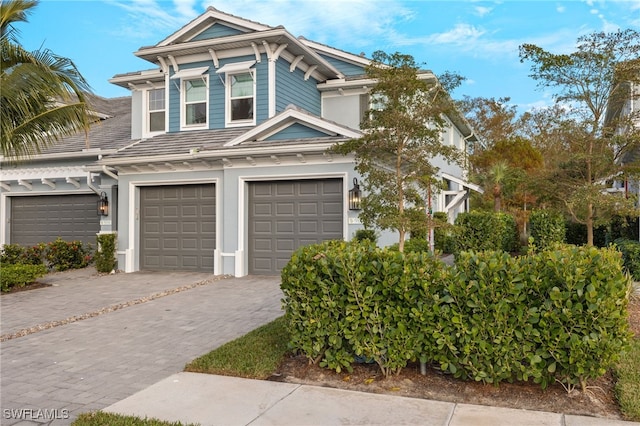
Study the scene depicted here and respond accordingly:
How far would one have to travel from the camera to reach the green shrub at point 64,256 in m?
14.9

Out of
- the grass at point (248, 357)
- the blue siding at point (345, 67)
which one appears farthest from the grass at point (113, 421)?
the blue siding at point (345, 67)

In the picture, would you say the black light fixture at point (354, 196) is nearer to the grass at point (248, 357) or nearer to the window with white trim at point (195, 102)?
the grass at point (248, 357)

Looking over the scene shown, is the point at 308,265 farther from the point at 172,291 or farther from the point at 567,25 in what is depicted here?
the point at 567,25

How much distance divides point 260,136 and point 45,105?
15.8ft

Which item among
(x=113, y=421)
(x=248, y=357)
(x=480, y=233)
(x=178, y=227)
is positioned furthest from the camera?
(x=480, y=233)

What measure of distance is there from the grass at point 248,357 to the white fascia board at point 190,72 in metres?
10.4

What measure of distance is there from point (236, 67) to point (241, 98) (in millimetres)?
893

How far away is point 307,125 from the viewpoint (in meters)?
12.0

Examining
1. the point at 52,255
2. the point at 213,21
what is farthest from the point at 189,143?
the point at 52,255

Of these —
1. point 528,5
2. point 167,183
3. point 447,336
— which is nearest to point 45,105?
point 167,183

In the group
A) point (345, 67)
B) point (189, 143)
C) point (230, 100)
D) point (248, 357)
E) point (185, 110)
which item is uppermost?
point (345, 67)

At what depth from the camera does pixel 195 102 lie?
15.1m

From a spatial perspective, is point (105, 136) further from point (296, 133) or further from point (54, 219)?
point (296, 133)

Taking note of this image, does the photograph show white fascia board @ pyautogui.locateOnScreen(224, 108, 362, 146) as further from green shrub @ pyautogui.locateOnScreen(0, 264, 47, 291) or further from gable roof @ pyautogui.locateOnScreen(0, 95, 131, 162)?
gable roof @ pyautogui.locateOnScreen(0, 95, 131, 162)
